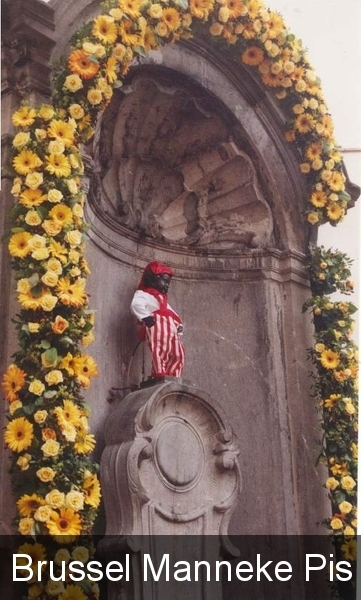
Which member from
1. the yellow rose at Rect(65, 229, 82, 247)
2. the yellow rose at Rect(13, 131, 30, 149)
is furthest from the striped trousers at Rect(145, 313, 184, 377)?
the yellow rose at Rect(13, 131, 30, 149)

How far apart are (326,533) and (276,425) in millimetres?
727

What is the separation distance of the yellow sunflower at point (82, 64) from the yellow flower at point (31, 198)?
0.74m

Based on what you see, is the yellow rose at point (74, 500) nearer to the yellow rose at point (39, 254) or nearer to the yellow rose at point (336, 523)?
the yellow rose at point (39, 254)

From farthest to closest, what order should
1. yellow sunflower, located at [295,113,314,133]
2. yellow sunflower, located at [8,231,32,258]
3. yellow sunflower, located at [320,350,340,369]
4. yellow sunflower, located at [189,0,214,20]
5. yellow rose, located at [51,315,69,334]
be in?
yellow sunflower, located at [295,113,314,133] → yellow sunflower, located at [320,350,340,369] → yellow sunflower, located at [189,0,214,20] → yellow sunflower, located at [8,231,32,258] → yellow rose, located at [51,315,69,334]

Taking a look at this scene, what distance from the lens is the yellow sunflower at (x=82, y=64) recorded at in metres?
5.20

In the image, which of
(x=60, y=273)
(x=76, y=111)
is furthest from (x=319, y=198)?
(x=60, y=273)

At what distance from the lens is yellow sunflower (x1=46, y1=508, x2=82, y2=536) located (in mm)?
4457

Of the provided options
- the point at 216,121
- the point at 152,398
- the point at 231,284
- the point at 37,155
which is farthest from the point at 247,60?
the point at 152,398

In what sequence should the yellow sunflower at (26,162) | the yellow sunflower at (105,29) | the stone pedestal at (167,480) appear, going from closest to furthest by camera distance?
the yellow sunflower at (26,162)
the stone pedestal at (167,480)
the yellow sunflower at (105,29)

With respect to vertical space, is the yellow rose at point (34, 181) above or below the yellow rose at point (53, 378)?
above

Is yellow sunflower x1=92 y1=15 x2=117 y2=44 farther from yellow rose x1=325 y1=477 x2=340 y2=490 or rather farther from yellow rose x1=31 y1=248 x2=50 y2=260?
yellow rose x1=325 y1=477 x2=340 y2=490

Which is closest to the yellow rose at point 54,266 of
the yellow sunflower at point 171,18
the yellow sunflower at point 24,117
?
the yellow sunflower at point 24,117

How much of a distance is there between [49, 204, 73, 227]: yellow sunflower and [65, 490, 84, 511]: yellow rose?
1306 millimetres

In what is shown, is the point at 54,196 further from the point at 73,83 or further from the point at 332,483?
the point at 332,483
